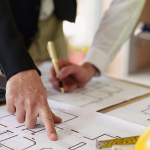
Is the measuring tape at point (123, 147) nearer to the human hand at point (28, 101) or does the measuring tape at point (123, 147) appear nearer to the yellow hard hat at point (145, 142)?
the yellow hard hat at point (145, 142)

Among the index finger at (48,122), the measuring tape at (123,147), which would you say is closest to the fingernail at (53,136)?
the index finger at (48,122)

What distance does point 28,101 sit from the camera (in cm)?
57

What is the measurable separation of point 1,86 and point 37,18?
0.45 metres

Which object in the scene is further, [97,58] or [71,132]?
[97,58]

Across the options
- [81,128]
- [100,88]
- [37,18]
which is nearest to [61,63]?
[100,88]

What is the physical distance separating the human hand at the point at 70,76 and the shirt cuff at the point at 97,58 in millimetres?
68

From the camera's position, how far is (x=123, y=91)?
907 millimetres

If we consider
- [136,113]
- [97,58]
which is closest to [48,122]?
[136,113]

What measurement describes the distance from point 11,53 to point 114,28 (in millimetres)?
634

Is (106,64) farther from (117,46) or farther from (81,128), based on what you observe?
(81,128)

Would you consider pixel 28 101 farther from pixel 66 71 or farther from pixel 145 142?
pixel 66 71

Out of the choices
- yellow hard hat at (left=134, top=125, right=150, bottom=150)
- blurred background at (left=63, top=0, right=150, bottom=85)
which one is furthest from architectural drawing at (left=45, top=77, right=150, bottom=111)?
blurred background at (left=63, top=0, right=150, bottom=85)

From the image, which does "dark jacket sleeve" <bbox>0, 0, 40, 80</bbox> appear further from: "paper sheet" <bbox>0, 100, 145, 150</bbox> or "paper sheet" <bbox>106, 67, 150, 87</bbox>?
"paper sheet" <bbox>106, 67, 150, 87</bbox>

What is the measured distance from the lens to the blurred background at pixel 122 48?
7.42 ft
